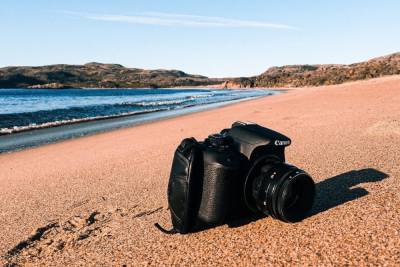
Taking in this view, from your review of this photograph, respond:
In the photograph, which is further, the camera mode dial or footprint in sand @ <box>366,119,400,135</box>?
footprint in sand @ <box>366,119,400,135</box>

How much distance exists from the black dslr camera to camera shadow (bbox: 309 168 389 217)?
457mm

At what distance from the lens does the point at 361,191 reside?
326cm

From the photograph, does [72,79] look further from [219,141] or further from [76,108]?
[219,141]

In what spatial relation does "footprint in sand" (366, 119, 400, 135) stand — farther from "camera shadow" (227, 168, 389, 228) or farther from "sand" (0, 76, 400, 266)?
"camera shadow" (227, 168, 389, 228)

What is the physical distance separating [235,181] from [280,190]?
32 centimetres

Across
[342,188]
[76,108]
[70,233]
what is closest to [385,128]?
[342,188]

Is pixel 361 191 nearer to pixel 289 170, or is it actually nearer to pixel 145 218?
pixel 289 170

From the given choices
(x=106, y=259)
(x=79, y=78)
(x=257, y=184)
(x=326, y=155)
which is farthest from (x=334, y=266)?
(x=79, y=78)

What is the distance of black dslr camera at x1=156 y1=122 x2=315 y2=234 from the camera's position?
250cm

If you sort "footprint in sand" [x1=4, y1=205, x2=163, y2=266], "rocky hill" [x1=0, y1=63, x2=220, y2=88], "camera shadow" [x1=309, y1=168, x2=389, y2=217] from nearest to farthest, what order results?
"footprint in sand" [x1=4, y1=205, x2=163, y2=266] → "camera shadow" [x1=309, y1=168, x2=389, y2=217] → "rocky hill" [x1=0, y1=63, x2=220, y2=88]

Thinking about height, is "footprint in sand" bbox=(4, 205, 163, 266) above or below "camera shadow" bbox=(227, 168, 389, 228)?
below

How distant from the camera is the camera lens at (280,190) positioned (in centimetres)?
243

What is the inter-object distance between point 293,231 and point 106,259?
131cm

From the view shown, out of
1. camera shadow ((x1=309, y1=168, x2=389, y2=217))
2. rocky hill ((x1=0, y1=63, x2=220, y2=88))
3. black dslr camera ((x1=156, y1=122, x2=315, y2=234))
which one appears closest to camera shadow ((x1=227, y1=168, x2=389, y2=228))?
camera shadow ((x1=309, y1=168, x2=389, y2=217))
